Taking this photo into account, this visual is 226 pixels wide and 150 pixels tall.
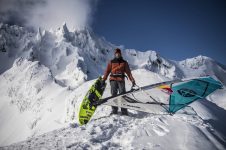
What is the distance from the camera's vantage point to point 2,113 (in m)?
83.4

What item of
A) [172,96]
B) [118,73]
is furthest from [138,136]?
[118,73]

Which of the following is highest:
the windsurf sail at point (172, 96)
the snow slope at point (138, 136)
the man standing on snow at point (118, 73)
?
the man standing on snow at point (118, 73)

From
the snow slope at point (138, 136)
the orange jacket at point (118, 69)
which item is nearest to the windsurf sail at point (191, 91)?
the snow slope at point (138, 136)

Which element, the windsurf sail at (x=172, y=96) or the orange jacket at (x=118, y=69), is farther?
the orange jacket at (x=118, y=69)

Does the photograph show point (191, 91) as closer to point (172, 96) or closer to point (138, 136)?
point (172, 96)

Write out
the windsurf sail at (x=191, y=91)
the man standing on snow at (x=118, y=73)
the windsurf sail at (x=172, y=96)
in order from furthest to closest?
the man standing on snow at (x=118, y=73), the windsurf sail at (x=172, y=96), the windsurf sail at (x=191, y=91)

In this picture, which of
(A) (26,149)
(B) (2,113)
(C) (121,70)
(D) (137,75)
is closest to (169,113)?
(C) (121,70)

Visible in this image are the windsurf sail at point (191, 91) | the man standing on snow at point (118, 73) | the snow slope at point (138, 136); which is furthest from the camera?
the man standing on snow at point (118, 73)

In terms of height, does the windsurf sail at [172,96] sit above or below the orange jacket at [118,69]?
below

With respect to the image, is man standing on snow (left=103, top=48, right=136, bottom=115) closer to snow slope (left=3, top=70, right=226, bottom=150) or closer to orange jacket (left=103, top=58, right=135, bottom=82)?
orange jacket (left=103, top=58, right=135, bottom=82)

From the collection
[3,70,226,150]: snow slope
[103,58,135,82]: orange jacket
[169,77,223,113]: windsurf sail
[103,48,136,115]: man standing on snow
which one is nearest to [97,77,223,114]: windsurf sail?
[169,77,223,113]: windsurf sail

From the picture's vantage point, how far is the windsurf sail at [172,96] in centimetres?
741

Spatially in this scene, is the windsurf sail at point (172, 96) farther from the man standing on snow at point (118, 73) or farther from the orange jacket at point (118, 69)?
the orange jacket at point (118, 69)

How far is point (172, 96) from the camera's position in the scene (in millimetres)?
8289
